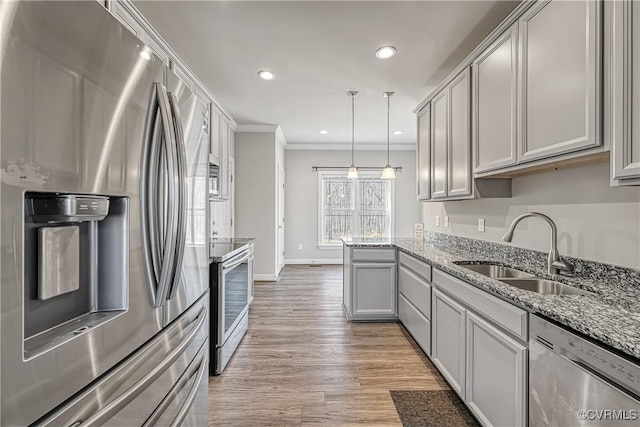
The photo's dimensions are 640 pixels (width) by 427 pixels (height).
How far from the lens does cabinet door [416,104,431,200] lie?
3.42 m

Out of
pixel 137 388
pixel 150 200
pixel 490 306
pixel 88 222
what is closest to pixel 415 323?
pixel 490 306

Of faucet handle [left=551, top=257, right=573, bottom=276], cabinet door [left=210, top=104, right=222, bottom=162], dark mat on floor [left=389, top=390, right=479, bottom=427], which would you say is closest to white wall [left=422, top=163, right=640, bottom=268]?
faucet handle [left=551, top=257, right=573, bottom=276]

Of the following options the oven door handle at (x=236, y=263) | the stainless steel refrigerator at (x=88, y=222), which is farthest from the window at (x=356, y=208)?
the stainless steel refrigerator at (x=88, y=222)

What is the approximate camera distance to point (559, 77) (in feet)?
5.32

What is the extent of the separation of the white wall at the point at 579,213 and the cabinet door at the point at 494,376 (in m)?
0.73

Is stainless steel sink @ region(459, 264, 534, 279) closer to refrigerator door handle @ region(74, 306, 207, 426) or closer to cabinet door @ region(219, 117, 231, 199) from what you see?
refrigerator door handle @ region(74, 306, 207, 426)

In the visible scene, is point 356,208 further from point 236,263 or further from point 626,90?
point 626,90

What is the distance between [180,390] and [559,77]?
7.51ft

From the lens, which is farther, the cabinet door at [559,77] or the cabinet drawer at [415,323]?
the cabinet drawer at [415,323]

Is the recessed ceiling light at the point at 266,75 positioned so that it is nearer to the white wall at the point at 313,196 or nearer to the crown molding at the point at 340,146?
the crown molding at the point at 340,146

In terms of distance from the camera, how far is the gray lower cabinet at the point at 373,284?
11.5 feet

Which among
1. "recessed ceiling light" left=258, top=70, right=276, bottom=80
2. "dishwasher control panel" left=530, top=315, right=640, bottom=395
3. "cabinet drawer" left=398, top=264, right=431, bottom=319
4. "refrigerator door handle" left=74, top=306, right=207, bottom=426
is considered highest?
"recessed ceiling light" left=258, top=70, right=276, bottom=80

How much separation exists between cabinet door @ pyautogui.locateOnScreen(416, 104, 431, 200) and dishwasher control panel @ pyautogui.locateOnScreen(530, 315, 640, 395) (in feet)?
7.50

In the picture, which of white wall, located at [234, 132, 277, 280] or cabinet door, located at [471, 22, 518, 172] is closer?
cabinet door, located at [471, 22, 518, 172]
